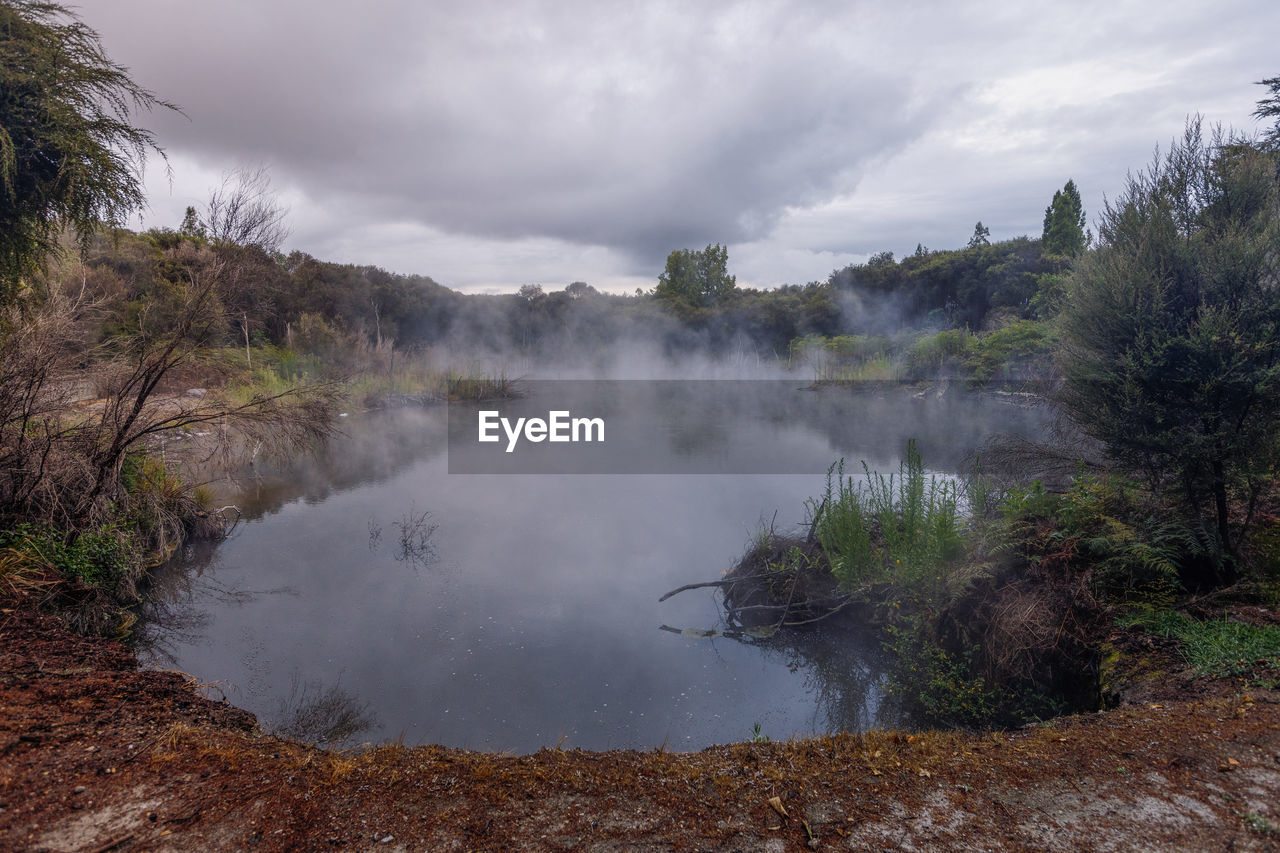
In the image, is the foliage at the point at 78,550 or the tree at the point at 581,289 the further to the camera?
the tree at the point at 581,289

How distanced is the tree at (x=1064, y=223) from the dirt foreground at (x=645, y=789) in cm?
3060

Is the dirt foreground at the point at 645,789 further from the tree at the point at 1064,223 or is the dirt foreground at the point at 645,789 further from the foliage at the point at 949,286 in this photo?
the tree at the point at 1064,223

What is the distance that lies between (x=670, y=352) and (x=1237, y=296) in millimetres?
29859

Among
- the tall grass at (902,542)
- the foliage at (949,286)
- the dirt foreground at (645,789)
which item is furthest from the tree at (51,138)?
the foliage at (949,286)

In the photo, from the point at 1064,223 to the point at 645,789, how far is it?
34.0m

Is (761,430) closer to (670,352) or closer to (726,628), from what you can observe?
(726,628)

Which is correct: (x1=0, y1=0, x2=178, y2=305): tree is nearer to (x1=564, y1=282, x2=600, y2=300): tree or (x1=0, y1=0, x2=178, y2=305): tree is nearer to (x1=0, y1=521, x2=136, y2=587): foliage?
(x1=0, y1=521, x2=136, y2=587): foliage

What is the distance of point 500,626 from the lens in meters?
5.98

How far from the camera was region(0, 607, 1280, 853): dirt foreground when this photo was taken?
254 centimetres

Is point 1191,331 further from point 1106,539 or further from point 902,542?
point 902,542

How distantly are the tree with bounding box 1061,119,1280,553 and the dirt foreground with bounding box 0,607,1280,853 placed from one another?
6.61 feet

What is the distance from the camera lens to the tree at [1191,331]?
4484 mm

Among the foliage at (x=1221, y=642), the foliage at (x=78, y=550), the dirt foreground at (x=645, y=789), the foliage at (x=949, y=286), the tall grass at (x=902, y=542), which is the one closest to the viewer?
the dirt foreground at (x=645, y=789)

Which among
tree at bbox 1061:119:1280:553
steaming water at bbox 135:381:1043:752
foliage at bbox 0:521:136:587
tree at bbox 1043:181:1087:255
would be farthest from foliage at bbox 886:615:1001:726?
tree at bbox 1043:181:1087:255
